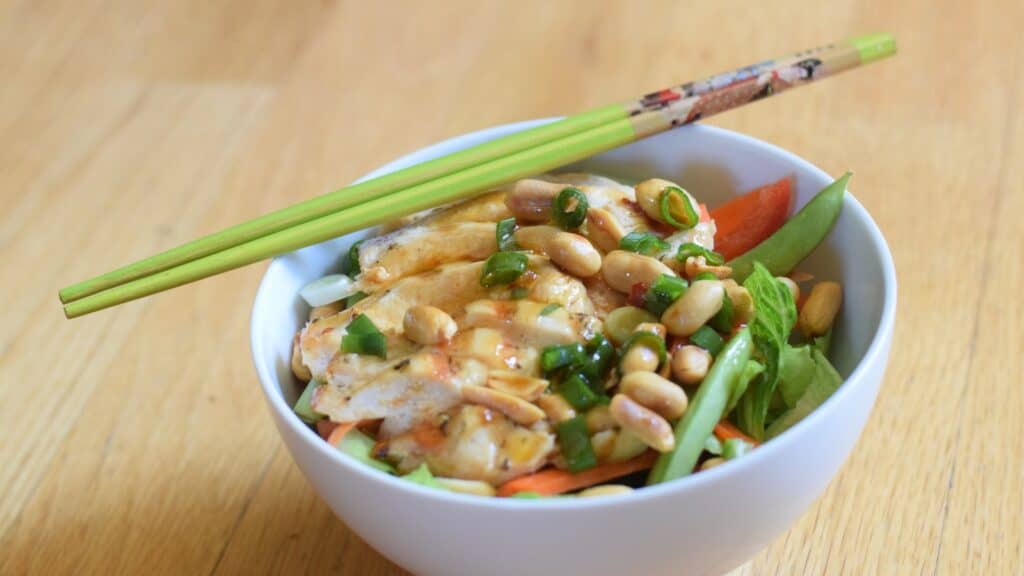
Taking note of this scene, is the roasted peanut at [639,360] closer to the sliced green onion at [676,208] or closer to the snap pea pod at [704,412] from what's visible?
the snap pea pod at [704,412]

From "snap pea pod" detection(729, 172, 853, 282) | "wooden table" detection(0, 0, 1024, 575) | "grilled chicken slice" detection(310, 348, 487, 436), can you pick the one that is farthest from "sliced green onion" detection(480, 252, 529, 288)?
"wooden table" detection(0, 0, 1024, 575)

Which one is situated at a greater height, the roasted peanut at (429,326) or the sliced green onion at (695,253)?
the roasted peanut at (429,326)

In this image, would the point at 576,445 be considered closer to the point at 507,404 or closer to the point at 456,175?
the point at 507,404

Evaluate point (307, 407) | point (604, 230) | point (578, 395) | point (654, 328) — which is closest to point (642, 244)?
point (604, 230)

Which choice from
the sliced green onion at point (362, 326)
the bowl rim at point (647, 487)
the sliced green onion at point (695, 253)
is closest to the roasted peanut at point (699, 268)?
the sliced green onion at point (695, 253)

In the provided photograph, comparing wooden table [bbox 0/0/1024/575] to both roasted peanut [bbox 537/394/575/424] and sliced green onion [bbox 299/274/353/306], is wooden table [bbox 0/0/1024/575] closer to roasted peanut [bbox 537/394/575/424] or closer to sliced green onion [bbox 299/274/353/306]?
sliced green onion [bbox 299/274/353/306]

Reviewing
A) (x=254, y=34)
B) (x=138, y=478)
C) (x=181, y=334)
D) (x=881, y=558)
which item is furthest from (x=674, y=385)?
(x=254, y=34)
